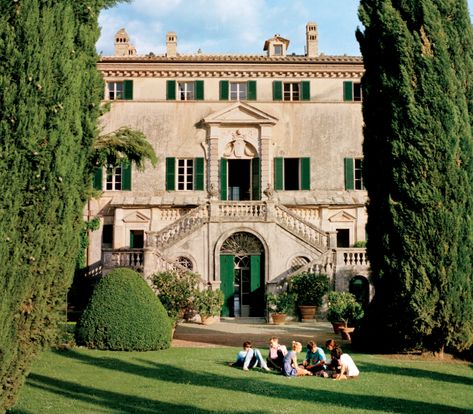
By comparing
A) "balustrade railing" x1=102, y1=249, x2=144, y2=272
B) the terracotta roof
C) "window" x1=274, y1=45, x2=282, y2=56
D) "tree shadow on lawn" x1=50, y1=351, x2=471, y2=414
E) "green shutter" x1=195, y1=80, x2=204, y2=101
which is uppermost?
"window" x1=274, y1=45, x2=282, y2=56

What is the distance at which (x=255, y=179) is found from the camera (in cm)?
3020

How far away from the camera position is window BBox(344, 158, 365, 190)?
3005 cm

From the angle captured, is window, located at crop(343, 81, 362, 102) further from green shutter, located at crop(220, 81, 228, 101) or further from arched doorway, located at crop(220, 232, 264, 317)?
arched doorway, located at crop(220, 232, 264, 317)

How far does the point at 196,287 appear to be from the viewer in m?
24.4

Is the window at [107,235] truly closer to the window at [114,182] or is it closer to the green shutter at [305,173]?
the window at [114,182]

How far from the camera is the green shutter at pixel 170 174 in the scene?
29.7m

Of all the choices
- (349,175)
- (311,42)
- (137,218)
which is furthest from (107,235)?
(311,42)

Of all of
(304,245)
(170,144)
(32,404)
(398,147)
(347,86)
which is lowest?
(32,404)

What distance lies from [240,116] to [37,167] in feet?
74.5

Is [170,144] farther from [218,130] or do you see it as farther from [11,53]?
[11,53]

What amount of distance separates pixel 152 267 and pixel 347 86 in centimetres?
1329

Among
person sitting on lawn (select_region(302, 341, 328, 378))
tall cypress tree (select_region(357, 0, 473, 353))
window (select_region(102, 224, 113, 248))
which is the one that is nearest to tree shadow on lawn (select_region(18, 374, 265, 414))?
person sitting on lawn (select_region(302, 341, 328, 378))

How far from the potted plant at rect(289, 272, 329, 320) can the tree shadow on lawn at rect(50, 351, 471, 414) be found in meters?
11.2

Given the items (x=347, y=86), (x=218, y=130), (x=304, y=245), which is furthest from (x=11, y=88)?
(x=347, y=86)
